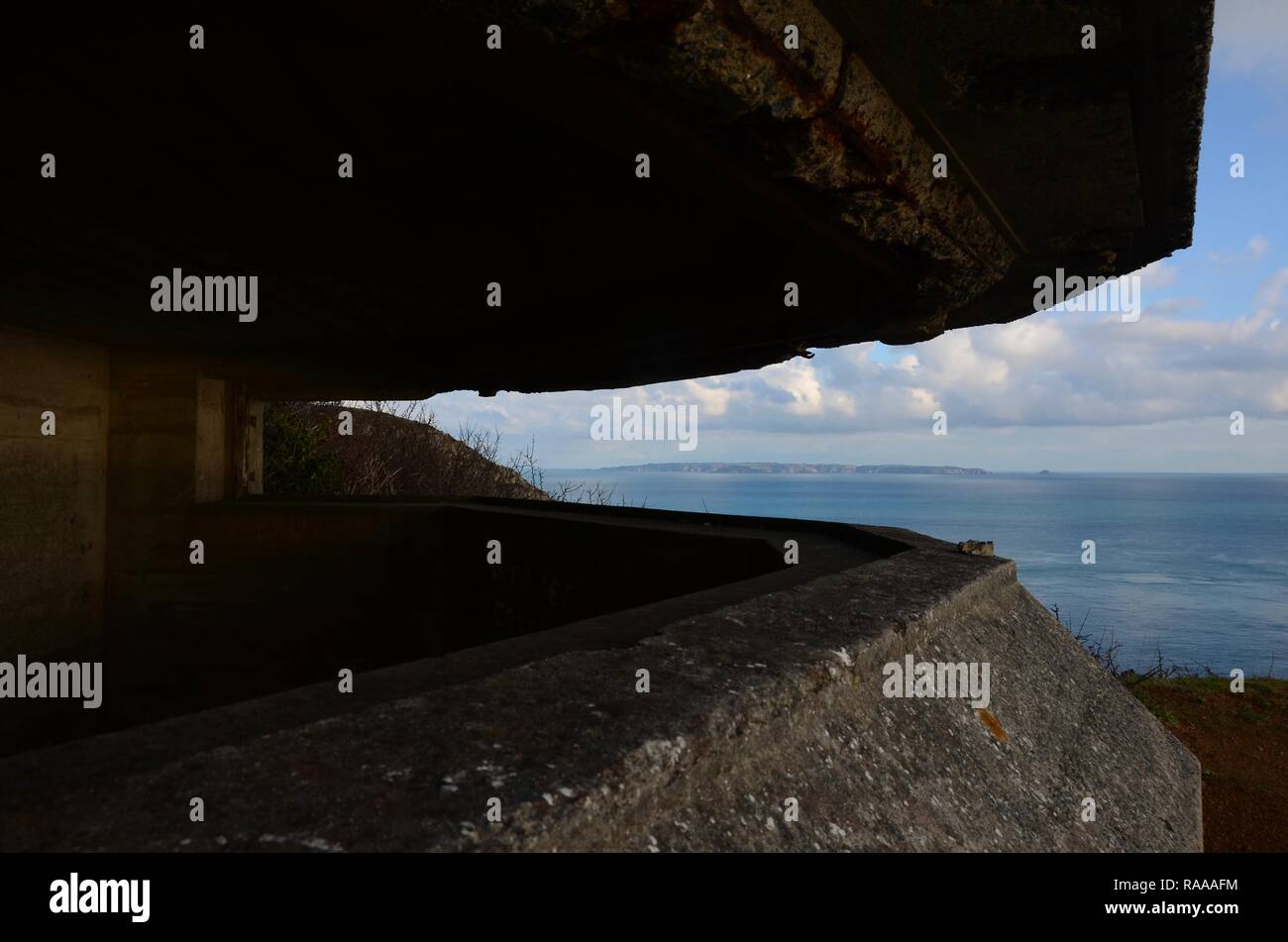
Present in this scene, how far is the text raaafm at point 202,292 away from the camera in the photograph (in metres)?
4.28

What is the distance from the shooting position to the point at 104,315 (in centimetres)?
508

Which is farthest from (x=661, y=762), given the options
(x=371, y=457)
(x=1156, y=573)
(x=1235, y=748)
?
(x=1156, y=573)

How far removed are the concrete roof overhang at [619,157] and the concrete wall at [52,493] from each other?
953mm

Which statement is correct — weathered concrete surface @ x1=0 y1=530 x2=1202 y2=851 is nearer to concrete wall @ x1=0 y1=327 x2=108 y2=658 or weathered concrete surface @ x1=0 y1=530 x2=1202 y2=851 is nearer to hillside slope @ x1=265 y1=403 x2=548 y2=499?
concrete wall @ x1=0 y1=327 x2=108 y2=658

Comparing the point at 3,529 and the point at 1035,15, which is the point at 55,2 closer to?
the point at 1035,15

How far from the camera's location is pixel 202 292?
439 cm

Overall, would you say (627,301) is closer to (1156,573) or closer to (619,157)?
(619,157)

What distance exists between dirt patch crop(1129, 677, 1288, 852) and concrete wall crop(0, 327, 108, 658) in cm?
891

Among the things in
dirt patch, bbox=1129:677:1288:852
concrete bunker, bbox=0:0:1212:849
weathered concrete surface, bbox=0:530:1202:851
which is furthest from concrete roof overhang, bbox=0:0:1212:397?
dirt patch, bbox=1129:677:1288:852

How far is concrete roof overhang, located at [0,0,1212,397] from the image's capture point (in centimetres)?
186

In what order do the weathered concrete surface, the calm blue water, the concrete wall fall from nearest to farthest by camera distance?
the weathered concrete surface → the concrete wall → the calm blue water

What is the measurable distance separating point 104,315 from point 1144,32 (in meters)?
5.88
